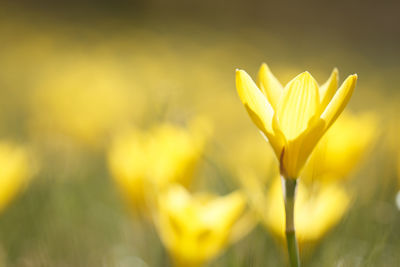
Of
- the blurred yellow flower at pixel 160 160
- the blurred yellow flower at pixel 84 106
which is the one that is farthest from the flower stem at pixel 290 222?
the blurred yellow flower at pixel 84 106

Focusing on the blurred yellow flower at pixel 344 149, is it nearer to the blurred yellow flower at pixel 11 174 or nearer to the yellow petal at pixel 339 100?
the yellow petal at pixel 339 100

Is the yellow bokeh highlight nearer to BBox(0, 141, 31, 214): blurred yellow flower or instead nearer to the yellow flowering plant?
the yellow flowering plant

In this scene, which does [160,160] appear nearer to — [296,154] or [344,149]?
[344,149]

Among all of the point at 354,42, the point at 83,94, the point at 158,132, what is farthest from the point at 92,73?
the point at 354,42

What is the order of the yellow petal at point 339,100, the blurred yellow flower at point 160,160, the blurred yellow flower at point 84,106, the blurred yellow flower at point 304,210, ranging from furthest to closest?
the blurred yellow flower at point 84,106, the blurred yellow flower at point 160,160, the blurred yellow flower at point 304,210, the yellow petal at point 339,100

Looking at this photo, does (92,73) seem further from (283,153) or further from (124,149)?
(283,153)

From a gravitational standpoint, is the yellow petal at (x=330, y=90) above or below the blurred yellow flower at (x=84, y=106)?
above
